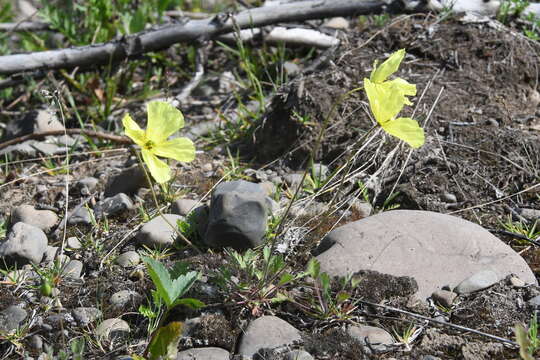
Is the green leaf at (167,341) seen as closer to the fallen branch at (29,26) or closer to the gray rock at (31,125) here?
the gray rock at (31,125)

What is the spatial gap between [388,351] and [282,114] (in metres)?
1.81

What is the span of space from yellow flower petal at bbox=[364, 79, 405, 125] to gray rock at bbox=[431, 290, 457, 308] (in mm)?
750

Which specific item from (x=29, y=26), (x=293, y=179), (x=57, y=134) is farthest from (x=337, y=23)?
(x=29, y=26)

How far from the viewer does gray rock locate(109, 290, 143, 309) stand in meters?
2.44

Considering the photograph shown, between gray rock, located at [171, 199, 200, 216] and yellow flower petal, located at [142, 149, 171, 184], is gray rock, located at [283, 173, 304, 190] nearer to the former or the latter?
gray rock, located at [171, 199, 200, 216]

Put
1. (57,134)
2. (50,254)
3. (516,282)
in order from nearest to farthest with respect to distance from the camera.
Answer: (516,282), (50,254), (57,134)

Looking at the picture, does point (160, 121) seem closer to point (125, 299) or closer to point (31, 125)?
point (125, 299)

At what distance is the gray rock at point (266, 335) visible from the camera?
2.18 metres

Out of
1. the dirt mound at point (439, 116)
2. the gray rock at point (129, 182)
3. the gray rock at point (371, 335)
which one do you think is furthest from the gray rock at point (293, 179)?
the gray rock at point (371, 335)

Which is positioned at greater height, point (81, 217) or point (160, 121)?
point (160, 121)

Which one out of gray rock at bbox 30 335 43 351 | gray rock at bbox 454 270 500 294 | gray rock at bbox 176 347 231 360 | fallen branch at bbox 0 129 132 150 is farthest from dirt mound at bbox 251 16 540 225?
gray rock at bbox 30 335 43 351

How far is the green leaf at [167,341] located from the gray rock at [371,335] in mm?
609

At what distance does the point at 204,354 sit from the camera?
2148 millimetres

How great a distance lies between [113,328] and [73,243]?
2.36 feet
